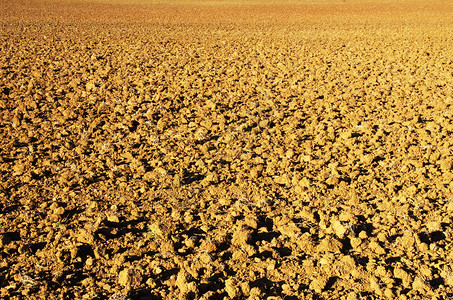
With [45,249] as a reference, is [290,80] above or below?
above

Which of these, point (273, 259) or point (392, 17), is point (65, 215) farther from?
point (392, 17)

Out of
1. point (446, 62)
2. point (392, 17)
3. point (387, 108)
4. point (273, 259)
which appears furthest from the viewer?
point (392, 17)

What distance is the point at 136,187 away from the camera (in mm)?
4520

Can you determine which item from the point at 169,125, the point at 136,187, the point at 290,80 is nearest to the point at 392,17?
the point at 290,80

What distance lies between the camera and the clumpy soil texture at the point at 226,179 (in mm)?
3203

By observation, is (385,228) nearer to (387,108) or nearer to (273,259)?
(273,259)

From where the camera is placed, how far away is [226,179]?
15.4 ft

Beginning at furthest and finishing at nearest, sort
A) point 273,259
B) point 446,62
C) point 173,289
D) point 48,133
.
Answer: point 446,62
point 48,133
point 273,259
point 173,289

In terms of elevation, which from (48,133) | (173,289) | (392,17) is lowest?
(173,289)

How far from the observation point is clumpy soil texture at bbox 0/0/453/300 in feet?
10.5

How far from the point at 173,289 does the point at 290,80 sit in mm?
6806

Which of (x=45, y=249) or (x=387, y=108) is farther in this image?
(x=387, y=108)

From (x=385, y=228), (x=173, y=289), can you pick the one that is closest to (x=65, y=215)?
(x=173, y=289)

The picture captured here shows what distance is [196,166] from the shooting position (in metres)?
5.02
